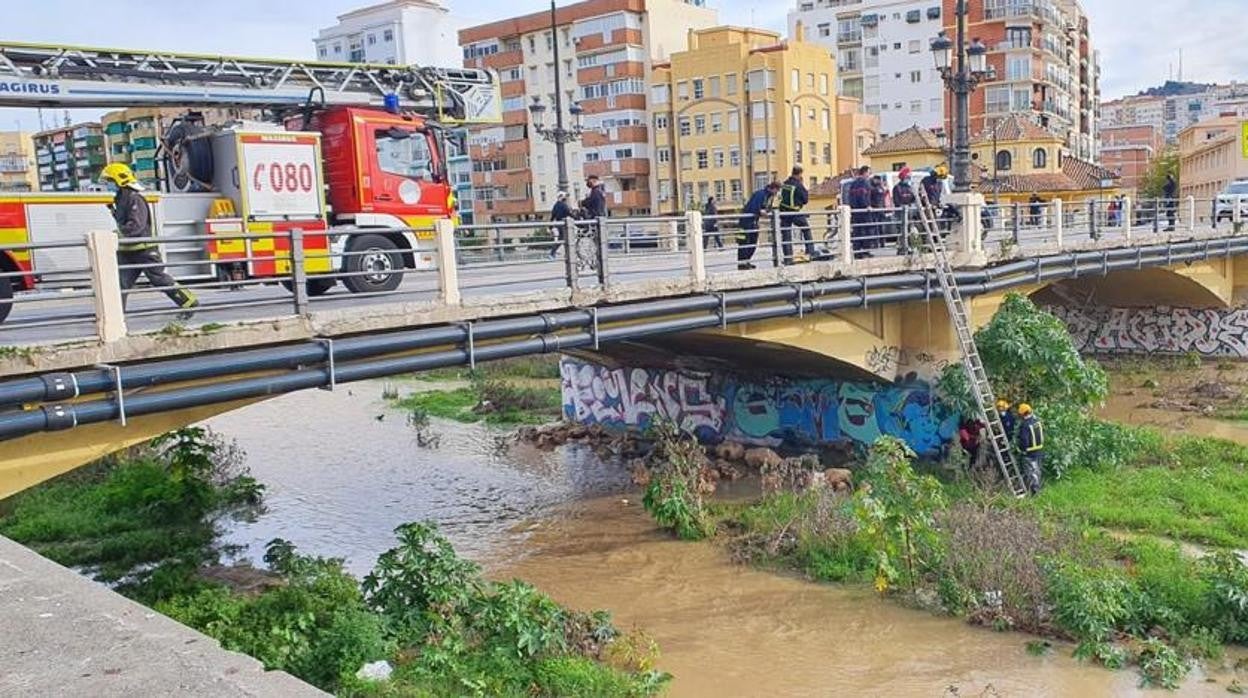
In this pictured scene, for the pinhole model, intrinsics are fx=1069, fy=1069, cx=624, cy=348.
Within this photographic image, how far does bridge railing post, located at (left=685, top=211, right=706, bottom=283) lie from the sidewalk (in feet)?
31.5

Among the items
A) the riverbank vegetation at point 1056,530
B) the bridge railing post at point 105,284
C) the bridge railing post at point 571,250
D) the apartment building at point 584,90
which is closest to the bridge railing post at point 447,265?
the bridge railing post at point 571,250

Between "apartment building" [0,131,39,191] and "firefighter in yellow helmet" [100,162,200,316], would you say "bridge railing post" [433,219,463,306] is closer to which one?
"firefighter in yellow helmet" [100,162,200,316]

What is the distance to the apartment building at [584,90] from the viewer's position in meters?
62.8

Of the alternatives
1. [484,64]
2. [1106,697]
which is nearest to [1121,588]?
[1106,697]

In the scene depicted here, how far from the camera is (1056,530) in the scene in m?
13.6

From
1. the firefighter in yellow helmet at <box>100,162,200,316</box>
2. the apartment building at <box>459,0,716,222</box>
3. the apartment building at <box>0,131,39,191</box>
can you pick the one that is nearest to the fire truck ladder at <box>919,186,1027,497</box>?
the firefighter in yellow helmet at <box>100,162,200,316</box>

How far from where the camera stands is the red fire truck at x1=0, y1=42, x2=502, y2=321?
40.1 feet

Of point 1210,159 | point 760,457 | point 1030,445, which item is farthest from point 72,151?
point 1030,445

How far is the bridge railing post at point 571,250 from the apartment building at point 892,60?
6573 centimetres

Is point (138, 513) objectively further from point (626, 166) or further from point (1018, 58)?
point (1018, 58)

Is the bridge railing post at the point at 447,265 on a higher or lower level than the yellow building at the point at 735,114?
lower

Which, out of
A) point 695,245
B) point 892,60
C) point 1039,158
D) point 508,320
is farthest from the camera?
point 892,60

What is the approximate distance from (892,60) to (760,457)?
64.1 meters

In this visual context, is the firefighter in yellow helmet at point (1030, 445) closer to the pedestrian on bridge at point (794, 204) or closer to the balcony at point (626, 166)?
the pedestrian on bridge at point (794, 204)
